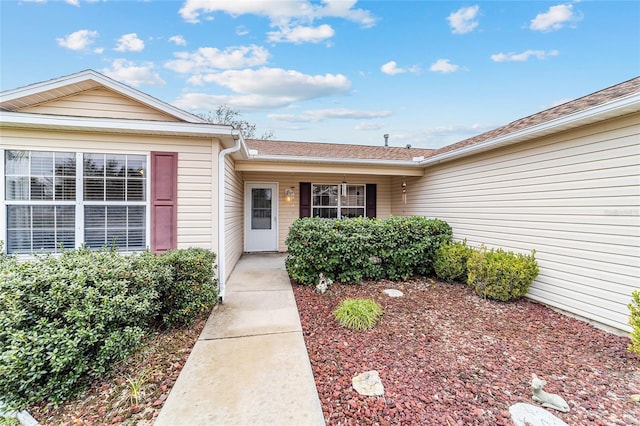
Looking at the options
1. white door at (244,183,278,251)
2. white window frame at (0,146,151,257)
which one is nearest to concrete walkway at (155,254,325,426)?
white window frame at (0,146,151,257)

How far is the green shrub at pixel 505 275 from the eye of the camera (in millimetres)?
4203

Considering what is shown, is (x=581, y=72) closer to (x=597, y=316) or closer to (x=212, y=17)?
(x=597, y=316)

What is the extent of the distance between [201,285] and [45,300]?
5.16ft

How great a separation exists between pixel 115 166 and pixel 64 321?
278cm

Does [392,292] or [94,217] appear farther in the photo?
[392,292]

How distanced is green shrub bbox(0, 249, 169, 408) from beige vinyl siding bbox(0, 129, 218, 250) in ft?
5.50

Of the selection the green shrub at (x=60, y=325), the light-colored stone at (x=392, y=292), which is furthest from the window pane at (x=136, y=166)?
the light-colored stone at (x=392, y=292)

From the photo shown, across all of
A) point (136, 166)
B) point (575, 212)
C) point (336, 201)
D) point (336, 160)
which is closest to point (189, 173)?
point (136, 166)

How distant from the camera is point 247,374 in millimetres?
2480

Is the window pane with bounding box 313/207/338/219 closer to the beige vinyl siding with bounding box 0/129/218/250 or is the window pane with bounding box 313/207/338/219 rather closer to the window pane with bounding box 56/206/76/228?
the beige vinyl siding with bounding box 0/129/218/250

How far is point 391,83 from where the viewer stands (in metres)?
9.44

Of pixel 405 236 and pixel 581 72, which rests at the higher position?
pixel 581 72

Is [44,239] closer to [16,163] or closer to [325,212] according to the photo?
[16,163]

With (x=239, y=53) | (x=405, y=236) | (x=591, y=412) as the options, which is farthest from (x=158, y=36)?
(x=591, y=412)
